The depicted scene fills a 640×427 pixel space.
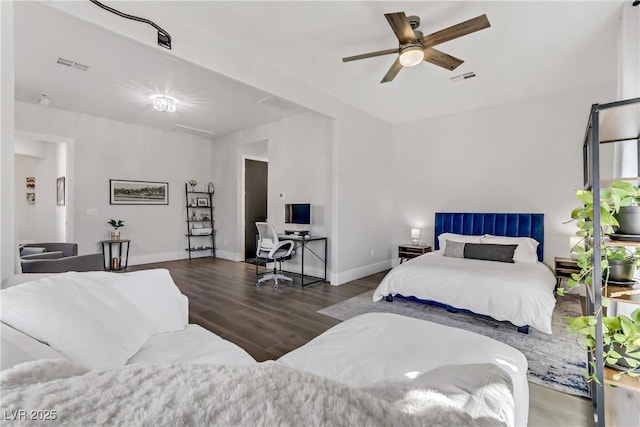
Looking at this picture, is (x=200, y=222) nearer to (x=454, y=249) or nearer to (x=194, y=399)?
(x=454, y=249)

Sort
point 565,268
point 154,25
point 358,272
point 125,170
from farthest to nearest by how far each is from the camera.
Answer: point 125,170, point 358,272, point 565,268, point 154,25

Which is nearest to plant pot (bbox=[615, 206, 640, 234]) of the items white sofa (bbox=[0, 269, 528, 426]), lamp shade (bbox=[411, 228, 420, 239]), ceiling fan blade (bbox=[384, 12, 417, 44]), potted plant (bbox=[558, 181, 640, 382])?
potted plant (bbox=[558, 181, 640, 382])

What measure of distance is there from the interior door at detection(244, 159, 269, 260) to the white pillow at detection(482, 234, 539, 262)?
5.15m

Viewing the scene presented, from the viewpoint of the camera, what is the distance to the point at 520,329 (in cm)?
286

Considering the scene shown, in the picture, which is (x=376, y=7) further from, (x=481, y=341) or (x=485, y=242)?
(x=485, y=242)

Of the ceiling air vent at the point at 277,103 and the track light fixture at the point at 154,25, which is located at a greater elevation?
the ceiling air vent at the point at 277,103

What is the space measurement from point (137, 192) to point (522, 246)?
7.31 m

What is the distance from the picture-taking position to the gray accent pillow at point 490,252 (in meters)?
3.86

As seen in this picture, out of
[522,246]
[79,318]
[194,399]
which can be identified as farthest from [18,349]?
[522,246]

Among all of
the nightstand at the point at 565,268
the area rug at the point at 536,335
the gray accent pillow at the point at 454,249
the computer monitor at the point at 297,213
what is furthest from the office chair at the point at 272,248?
the nightstand at the point at 565,268

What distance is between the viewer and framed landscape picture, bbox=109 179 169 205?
19.3 feet

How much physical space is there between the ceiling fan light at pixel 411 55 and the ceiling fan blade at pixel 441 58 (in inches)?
5.3

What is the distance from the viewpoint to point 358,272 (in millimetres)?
5141

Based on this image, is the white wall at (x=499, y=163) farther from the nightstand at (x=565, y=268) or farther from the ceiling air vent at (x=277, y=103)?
the ceiling air vent at (x=277, y=103)
